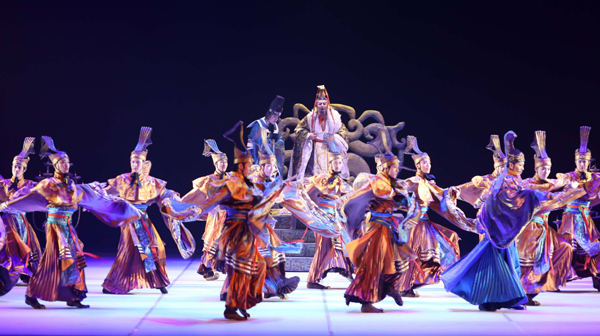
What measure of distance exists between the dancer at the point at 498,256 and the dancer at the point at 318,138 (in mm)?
3286

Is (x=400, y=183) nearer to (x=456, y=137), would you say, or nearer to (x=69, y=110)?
(x=456, y=137)

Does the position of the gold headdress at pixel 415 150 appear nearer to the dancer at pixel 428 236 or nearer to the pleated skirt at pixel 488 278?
the dancer at pixel 428 236

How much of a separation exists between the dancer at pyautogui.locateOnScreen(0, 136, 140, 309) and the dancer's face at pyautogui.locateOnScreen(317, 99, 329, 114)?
3.51 metres

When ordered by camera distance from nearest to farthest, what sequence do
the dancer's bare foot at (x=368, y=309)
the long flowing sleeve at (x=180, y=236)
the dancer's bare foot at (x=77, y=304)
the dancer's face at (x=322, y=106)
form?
the dancer's bare foot at (x=368, y=309), the dancer's bare foot at (x=77, y=304), the long flowing sleeve at (x=180, y=236), the dancer's face at (x=322, y=106)

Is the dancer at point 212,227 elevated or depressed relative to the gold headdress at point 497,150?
depressed

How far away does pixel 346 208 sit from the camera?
15.7 ft

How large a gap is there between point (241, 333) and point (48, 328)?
1.09m

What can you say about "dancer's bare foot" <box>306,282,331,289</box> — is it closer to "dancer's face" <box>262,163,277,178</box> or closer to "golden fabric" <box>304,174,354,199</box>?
"golden fabric" <box>304,174,354,199</box>

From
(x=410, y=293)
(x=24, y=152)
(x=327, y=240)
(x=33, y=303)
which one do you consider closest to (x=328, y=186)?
(x=327, y=240)

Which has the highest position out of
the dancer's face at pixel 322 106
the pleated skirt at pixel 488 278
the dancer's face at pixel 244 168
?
the dancer's face at pixel 322 106

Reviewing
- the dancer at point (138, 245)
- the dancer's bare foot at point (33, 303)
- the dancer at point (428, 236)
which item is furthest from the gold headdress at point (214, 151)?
the dancer's bare foot at point (33, 303)

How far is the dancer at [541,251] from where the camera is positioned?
17.4ft

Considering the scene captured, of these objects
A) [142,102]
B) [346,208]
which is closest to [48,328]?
[346,208]

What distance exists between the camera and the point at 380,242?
4.52 metres
